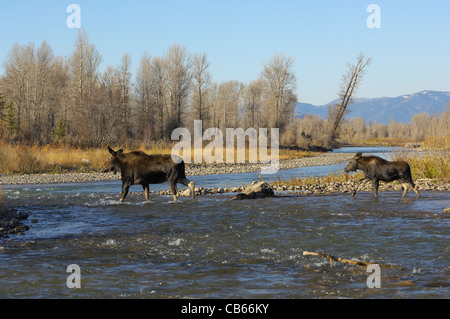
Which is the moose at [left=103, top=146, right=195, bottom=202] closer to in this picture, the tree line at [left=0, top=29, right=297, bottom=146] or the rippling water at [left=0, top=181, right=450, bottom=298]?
the rippling water at [left=0, top=181, right=450, bottom=298]

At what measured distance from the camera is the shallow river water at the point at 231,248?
24.2 feet

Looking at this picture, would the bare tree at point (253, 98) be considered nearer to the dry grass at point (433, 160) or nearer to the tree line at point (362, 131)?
the tree line at point (362, 131)

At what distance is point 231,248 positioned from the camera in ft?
33.6

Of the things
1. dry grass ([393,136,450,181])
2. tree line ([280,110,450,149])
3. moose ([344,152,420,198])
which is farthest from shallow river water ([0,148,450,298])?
tree line ([280,110,450,149])

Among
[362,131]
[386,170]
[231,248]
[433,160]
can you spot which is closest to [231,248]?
[231,248]

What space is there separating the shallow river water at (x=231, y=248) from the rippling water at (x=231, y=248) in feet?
0.08

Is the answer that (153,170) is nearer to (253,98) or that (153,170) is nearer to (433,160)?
(433,160)

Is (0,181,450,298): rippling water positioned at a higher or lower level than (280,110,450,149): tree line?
lower

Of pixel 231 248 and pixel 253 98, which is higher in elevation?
pixel 253 98

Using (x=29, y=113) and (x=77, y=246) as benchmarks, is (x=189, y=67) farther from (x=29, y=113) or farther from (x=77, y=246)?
(x=77, y=246)

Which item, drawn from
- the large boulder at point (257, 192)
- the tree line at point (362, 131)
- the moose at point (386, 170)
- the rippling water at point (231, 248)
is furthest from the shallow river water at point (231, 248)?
the tree line at point (362, 131)

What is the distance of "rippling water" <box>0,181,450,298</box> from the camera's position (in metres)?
7.39

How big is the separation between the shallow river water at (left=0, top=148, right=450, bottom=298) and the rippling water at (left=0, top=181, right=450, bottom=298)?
23 mm

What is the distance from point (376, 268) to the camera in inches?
322
